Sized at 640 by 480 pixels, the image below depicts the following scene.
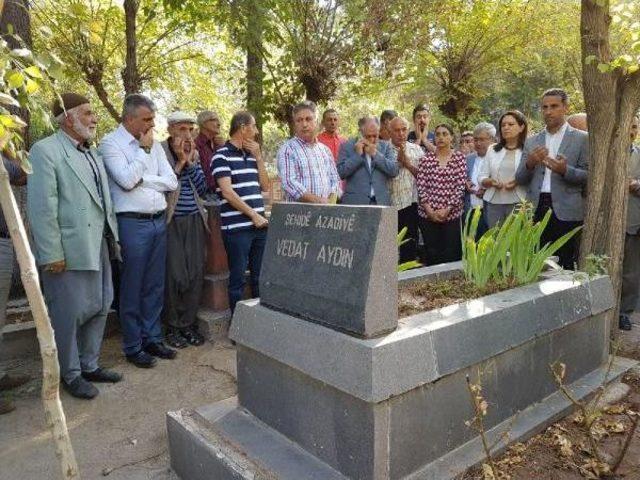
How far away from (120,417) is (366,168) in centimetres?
310

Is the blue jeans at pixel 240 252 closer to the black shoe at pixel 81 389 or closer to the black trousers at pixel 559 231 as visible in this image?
the black shoe at pixel 81 389

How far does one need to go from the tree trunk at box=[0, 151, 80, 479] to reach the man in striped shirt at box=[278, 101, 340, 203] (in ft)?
9.08

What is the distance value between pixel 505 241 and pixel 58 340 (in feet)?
9.97

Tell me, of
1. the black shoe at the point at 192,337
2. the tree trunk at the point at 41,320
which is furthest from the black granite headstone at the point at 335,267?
the black shoe at the point at 192,337

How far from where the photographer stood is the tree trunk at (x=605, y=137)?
386 cm

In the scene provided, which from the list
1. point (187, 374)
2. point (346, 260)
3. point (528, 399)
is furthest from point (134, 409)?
point (528, 399)

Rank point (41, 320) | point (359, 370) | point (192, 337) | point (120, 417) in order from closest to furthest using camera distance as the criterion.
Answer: point (41, 320)
point (359, 370)
point (120, 417)
point (192, 337)

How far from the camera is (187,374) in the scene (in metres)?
3.99

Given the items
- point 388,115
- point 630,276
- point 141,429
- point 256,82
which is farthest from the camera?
point 256,82

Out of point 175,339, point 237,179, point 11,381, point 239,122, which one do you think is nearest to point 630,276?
point 237,179

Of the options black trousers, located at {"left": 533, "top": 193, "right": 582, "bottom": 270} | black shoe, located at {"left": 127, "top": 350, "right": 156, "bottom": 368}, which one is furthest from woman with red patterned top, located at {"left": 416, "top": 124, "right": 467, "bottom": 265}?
black shoe, located at {"left": 127, "top": 350, "right": 156, "bottom": 368}

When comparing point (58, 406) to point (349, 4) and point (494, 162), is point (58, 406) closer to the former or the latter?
point (494, 162)

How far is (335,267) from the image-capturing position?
257 centimetres

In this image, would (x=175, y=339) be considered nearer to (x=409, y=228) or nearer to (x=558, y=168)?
(x=409, y=228)
